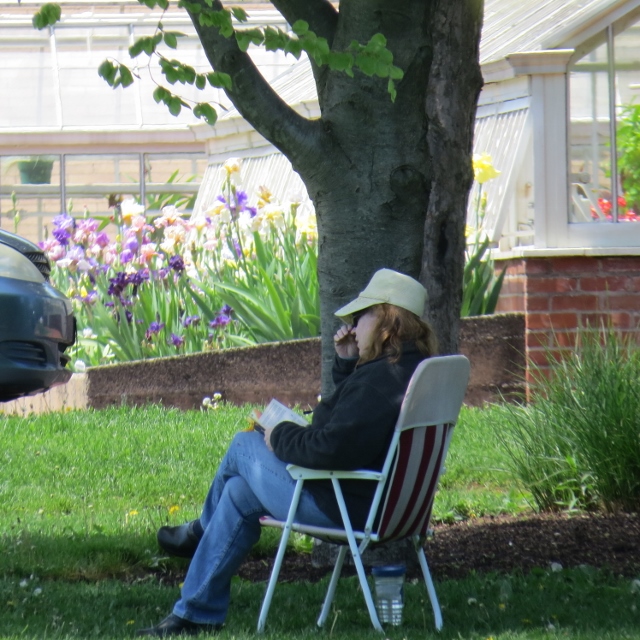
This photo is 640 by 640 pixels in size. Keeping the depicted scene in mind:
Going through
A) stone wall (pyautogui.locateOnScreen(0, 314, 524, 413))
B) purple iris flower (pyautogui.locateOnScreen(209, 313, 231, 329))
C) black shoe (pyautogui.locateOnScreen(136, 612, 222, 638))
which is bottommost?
black shoe (pyautogui.locateOnScreen(136, 612, 222, 638))

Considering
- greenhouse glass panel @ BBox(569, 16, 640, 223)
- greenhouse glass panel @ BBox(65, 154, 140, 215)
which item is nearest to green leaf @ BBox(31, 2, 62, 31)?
greenhouse glass panel @ BBox(569, 16, 640, 223)

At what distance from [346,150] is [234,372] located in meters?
4.61

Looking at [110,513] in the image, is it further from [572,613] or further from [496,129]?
[496,129]

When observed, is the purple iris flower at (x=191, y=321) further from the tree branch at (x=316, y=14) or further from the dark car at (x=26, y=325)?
the tree branch at (x=316, y=14)

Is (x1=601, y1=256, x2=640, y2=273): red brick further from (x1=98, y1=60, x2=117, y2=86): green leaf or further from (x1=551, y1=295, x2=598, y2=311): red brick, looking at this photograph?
(x1=98, y1=60, x2=117, y2=86): green leaf

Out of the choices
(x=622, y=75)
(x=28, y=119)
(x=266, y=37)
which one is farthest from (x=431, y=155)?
(x=28, y=119)

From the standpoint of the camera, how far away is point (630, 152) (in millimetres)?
9695

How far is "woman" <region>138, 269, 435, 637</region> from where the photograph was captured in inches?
156

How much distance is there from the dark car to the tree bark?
1.31 meters

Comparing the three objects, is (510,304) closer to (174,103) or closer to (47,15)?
(174,103)

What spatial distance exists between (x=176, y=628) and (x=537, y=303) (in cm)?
561

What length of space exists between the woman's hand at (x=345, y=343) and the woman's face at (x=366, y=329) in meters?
0.31

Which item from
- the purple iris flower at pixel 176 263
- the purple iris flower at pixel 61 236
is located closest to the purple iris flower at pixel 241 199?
the purple iris flower at pixel 176 263

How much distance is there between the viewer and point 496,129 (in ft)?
34.0
